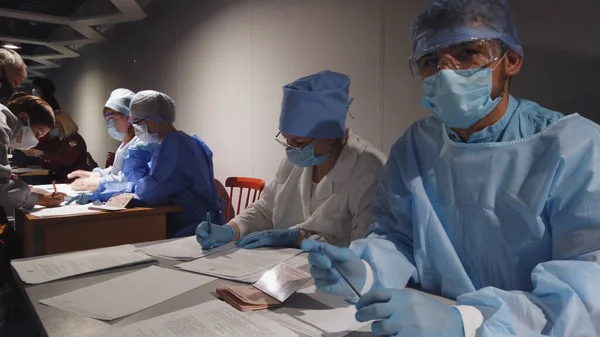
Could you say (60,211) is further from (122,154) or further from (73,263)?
(73,263)

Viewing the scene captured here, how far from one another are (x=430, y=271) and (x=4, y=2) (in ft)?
17.4

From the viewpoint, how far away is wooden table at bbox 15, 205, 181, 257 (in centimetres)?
220

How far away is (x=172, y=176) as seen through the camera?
2529 mm

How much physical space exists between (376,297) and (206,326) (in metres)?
0.36

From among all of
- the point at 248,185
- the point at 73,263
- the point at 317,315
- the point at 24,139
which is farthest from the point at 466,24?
the point at 24,139

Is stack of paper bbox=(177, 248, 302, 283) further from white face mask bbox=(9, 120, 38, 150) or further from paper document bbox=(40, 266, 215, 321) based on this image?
white face mask bbox=(9, 120, 38, 150)

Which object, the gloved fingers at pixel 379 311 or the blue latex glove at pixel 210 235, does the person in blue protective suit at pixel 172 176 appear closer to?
the blue latex glove at pixel 210 235

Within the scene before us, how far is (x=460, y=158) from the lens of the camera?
3.42 feet

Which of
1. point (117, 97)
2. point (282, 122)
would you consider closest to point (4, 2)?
point (117, 97)

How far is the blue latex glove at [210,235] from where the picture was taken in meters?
1.50

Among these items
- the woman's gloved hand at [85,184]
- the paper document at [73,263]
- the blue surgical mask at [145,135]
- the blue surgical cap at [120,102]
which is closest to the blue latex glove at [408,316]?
the paper document at [73,263]

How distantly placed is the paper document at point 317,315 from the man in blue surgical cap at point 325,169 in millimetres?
461

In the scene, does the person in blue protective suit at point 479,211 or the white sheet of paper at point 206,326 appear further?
the white sheet of paper at point 206,326

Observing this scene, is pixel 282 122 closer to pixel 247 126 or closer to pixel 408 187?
pixel 408 187
